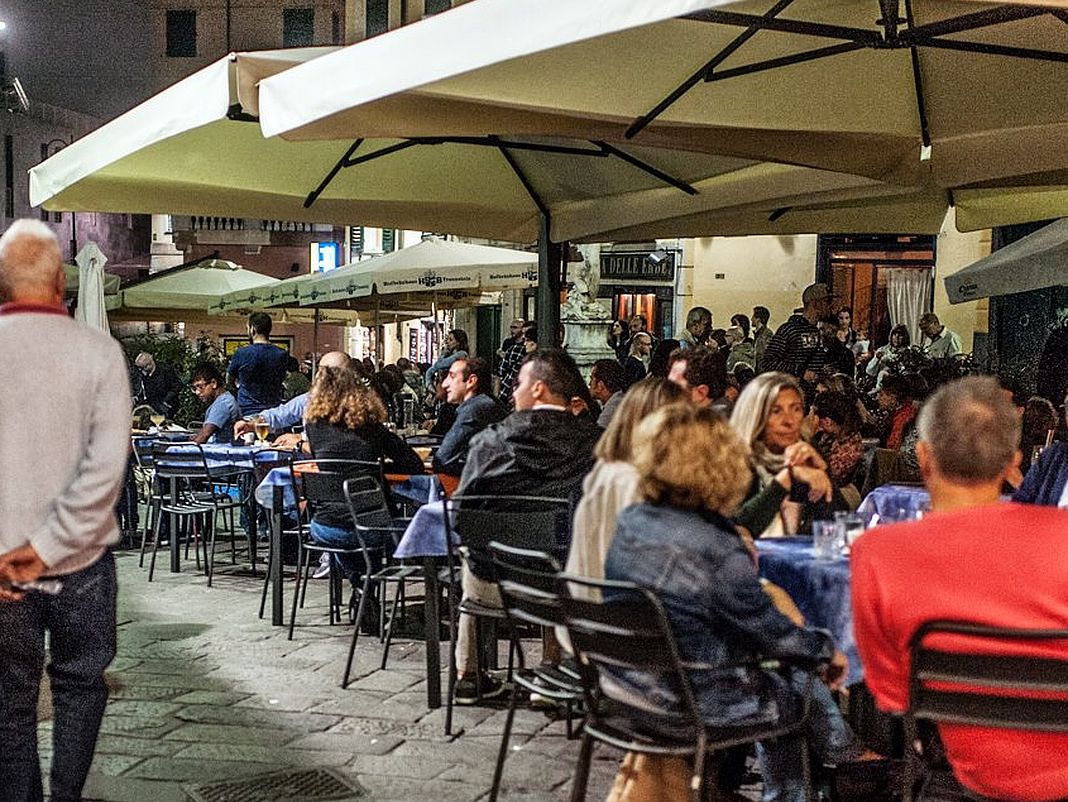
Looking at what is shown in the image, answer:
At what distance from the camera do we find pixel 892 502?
6422 millimetres

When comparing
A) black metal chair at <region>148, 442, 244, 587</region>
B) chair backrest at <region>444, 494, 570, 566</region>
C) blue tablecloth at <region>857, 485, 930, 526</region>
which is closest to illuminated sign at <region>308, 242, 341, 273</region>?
black metal chair at <region>148, 442, 244, 587</region>

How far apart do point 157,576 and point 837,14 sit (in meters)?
6.48

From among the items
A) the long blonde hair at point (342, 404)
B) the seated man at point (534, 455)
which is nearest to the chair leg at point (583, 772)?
the seated man at point (534, 455)

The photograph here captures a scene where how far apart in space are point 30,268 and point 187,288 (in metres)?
16.4

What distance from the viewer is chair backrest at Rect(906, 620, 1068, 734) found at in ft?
10.6

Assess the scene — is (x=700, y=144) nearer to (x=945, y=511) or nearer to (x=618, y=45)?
(x=618, y=45)

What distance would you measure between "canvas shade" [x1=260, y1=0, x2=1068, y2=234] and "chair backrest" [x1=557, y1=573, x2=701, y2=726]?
177 cm

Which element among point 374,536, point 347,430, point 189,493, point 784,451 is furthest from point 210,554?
point 784,451

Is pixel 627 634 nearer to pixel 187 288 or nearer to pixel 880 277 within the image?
pixel 187 288

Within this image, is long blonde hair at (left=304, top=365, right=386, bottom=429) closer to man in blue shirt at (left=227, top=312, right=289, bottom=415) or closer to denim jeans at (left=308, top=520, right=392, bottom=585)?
denim jeans at (left=308, top=520, right=392, bottom=585)

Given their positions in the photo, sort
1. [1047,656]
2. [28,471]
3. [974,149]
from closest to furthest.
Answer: [1047,656]
[28,471]
[974,149]

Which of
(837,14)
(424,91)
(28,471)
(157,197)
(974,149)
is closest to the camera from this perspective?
(28,471)

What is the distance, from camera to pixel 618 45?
5.92 meters

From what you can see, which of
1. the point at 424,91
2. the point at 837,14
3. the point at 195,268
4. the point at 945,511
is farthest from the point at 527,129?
the point at 195,268
